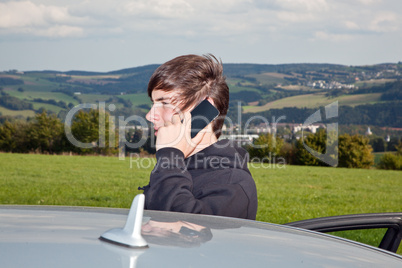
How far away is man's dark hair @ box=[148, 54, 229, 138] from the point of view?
2271 mm

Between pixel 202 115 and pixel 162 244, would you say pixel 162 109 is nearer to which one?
pixel 202 115

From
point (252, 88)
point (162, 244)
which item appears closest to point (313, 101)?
point (252, 88)

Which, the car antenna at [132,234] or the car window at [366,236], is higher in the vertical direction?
the car antenna at [132,234]

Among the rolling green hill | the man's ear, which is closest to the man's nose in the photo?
the man's ear

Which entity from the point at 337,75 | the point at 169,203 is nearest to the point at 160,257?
the point at 169,203

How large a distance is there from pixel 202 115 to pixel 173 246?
4.49ft

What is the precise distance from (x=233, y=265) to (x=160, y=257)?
0.45 feet

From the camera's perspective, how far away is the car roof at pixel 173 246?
2.82 ft

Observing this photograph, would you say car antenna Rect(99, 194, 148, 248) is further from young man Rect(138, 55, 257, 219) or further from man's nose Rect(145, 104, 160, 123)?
man's nose Rect(145, 104, 160, 123)

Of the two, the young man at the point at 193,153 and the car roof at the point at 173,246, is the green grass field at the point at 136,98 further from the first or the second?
the car roof at the point at 173,246

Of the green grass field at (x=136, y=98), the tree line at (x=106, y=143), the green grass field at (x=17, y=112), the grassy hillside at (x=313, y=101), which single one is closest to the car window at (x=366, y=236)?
the tree line at (x=106, y=143)

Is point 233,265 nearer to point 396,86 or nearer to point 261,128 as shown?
point 261,128

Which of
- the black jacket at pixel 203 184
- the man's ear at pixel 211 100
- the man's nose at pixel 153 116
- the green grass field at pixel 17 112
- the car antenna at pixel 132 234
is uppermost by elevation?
the man's ear at pixel 211 100

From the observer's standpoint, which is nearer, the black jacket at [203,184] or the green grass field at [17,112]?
the black jacket at [203,184]
